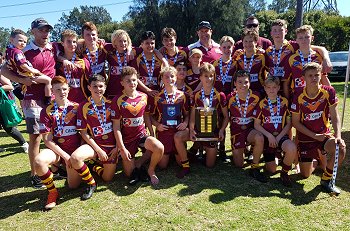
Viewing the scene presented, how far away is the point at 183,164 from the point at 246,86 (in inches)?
64.0

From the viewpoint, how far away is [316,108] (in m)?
4.79

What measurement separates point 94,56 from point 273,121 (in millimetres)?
3164

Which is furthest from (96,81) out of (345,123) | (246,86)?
(345,123)

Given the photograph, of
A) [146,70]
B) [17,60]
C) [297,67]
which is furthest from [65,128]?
[297,67]

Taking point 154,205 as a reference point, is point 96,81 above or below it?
above

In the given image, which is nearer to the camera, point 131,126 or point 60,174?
point 131,126

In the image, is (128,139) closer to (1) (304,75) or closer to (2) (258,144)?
(2) (258,144)

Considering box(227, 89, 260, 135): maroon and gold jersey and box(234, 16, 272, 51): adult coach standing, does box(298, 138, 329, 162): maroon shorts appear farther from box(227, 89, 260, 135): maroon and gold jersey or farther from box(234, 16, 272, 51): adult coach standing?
box(234, 16, 272, 51): adult coach standing

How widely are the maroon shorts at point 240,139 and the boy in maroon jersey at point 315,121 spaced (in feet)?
2.53

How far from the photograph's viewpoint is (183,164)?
5359 mm

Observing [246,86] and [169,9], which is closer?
[246,86]

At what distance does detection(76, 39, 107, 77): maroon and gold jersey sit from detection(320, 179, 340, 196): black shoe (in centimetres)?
396

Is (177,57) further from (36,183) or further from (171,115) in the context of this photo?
(36,183)

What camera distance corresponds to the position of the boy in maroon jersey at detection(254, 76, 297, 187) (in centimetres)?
502
